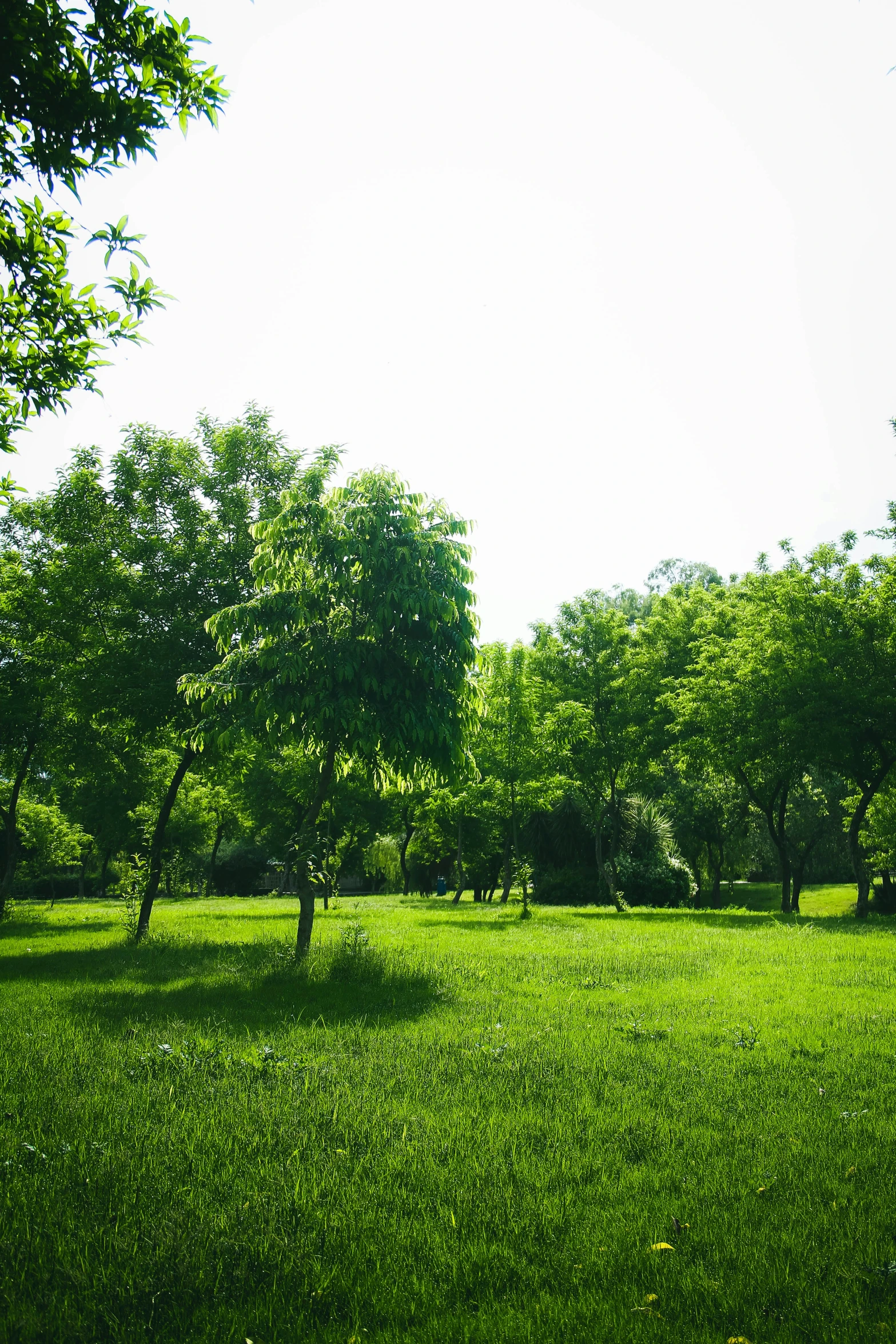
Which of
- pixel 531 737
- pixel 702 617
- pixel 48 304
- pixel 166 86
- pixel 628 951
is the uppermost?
pixel 702 617

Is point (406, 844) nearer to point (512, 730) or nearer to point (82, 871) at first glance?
point (512, 730)

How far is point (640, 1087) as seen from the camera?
5727 mm

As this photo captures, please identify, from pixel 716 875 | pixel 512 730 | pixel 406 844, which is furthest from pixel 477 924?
pixel 716 875

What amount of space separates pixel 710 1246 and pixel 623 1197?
574mm

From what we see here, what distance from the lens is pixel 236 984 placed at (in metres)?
10.2

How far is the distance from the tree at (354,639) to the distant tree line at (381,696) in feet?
0.15

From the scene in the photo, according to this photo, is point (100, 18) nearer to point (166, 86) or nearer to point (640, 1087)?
point (166, 86)

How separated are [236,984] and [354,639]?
17.2 ft

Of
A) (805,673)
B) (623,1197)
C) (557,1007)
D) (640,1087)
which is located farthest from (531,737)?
(623,1197)

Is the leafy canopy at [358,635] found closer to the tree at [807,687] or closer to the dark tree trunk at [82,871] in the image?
the tree at [807,687]

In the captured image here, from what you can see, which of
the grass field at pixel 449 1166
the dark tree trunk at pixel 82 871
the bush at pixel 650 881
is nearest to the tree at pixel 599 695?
the bush at pixel 650 881

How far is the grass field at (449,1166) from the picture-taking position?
316 centimetres

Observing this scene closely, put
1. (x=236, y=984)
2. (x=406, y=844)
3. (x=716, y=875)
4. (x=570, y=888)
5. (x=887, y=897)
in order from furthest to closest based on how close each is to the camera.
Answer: (x=406, y=844)
(x=716, y=875)
(x=887, y=897)
(x=570, y=888)
(x=236, y=984)

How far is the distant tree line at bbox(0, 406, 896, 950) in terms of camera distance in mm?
11750
